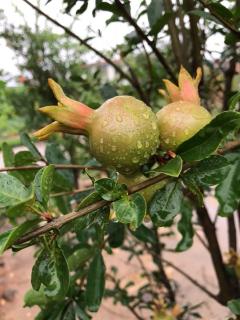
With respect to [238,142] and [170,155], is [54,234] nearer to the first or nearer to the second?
[170,155]

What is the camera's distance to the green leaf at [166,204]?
59cm

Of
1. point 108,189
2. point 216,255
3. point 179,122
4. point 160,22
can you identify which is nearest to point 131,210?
point 108,189

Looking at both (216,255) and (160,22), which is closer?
(160,22)

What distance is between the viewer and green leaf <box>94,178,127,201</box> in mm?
A: 510

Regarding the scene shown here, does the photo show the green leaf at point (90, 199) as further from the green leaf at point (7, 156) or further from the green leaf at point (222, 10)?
the green leaf at point (7, 156)

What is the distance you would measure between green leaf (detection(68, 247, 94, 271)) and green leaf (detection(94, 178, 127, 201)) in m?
0.51

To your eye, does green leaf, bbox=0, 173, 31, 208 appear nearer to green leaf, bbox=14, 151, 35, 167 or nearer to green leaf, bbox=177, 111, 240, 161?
green leaf, bbox=177, 111, 240, 161

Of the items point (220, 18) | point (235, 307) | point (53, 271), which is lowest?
point (235, 307)

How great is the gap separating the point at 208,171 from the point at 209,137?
0.05 metres

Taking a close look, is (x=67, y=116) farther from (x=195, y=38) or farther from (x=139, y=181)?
(x=195, y=38)

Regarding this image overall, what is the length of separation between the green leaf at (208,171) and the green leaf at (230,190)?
176 millimetres

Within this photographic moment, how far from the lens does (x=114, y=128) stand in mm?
547

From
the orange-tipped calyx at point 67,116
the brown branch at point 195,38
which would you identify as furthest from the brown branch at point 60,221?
the brown branch at point 195,38

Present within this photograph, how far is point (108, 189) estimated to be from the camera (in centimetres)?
52
